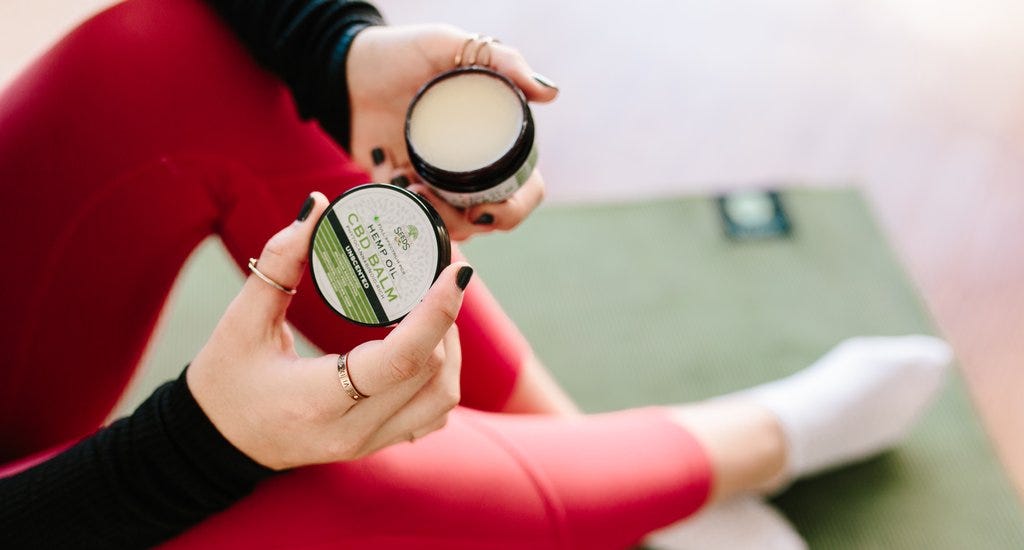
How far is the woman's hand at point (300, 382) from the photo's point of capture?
0.53 m

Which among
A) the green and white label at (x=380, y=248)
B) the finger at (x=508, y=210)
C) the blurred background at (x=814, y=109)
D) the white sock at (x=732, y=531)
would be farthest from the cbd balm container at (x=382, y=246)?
the blurred background at (x=814, y=109)

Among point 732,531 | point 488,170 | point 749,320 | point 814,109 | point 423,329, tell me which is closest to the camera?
point 423,329

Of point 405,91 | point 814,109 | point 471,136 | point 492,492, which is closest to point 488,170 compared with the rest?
point 471,136

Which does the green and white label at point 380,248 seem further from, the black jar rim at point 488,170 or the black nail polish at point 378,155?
the black nail polish at point 378,155

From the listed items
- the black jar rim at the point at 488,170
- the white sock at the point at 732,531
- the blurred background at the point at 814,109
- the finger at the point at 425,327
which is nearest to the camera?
the finger at the point at 425,327

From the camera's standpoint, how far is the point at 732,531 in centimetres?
102

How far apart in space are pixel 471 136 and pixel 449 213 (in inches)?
2.7

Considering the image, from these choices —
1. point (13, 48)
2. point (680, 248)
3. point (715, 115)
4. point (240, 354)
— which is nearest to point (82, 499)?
point (240, 354)

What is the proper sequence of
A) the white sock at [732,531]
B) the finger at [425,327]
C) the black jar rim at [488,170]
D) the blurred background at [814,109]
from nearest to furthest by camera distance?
the finger at [425,327], the black jar rim at [488,170], the white sock at [732,531], the blurred background at [814,109]

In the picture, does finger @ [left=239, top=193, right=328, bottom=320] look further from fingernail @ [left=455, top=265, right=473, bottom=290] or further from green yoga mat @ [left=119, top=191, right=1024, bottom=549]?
green yoga mat @ [left=119, top=191, right=1024, bottom=549]

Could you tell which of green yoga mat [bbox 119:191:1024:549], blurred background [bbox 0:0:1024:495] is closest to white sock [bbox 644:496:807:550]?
green yoga mat [bbox 119:191:1024:549]

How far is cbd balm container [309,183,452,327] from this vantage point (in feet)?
1.94

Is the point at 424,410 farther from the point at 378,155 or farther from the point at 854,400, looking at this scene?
the point at 854,400

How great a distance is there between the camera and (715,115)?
4.99 ft
